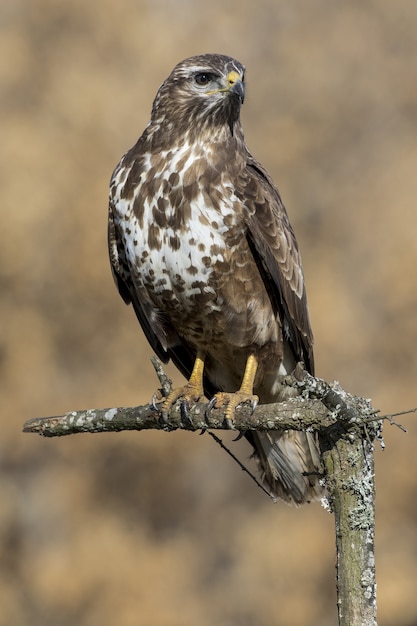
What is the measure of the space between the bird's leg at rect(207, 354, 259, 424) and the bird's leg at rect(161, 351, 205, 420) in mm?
158

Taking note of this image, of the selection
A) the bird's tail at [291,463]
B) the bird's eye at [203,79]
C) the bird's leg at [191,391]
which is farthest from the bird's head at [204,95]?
the bird's tail at [291,463]

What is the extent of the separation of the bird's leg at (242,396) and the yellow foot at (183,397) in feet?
0.44

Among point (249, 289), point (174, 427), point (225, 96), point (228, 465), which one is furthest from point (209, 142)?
point (228, 465)

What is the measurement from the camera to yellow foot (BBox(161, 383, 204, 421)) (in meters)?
4.40

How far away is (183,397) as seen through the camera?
4609 millimetres

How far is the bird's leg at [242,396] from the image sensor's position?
14.1ft

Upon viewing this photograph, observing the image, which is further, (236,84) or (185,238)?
(236,84)

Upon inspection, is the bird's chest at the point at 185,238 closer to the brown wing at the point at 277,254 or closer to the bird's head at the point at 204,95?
the brown wing at the point at 277,254

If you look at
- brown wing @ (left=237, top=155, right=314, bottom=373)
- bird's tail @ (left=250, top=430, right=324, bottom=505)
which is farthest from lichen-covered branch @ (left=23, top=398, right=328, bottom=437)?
bird's tail @ (left=250, top=430, right=324, bottom=505)

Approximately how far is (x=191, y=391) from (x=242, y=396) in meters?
0.35

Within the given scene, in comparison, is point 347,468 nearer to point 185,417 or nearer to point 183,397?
point 185,417

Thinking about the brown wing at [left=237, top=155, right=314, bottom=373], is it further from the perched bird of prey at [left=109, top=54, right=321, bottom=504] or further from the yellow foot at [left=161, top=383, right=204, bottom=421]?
the yellow foot at [left=161, top=383, right=204, bottom=421]

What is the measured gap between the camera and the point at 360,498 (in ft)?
11.5

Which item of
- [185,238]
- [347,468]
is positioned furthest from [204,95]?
[347,468]
